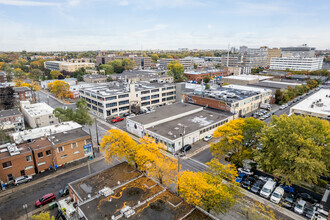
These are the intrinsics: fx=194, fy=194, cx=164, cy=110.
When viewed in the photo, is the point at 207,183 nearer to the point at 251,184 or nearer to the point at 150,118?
the point at 251,184

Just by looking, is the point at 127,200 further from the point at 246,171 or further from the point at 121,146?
the point at 246,171

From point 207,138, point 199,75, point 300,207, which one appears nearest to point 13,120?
point 207,138

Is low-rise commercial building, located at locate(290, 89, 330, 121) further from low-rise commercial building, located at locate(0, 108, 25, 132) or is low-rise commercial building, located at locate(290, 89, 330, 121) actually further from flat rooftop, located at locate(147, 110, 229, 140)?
low-rise commercial building, located at locate(0, 108, 25, 132)

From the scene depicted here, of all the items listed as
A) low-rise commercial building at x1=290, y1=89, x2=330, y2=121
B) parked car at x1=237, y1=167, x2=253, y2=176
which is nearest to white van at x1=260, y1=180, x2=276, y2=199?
parked car at x1=237, y1=167, x2=253, y2=176

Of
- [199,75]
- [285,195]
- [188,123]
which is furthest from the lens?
[199,75]

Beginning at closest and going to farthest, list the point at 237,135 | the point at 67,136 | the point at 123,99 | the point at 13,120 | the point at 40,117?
the point at 237,135 < the point at 67,136 < the point at 40,117 < the point at 13,120 < the point at 123,99

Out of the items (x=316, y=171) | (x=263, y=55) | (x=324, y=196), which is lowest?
(x=324, y=196)

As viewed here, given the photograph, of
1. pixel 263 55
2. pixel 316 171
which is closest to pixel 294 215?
pixel 316 171
